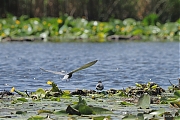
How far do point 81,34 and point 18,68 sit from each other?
9043 mm

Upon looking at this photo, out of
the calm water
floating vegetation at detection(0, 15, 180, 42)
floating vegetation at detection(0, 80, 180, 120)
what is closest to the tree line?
floating vegetation at detection(0, 15, 180, 42)

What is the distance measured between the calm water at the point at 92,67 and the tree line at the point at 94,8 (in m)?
5.98

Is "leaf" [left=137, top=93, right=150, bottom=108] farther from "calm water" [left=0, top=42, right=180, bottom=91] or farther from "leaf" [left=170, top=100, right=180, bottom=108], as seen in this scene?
"calm water" [left=0, top=42, right=180, bottom=91]

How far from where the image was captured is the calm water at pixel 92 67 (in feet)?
25.8

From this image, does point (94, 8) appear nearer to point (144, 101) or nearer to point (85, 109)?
point (144, 101)

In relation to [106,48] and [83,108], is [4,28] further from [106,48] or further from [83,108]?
[83,108]

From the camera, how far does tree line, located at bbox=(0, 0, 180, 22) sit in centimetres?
2169

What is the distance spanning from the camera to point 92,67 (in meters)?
10.0

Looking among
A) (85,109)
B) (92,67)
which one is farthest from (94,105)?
(92,67)

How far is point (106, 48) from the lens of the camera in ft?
48.3

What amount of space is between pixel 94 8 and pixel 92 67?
40.8ft

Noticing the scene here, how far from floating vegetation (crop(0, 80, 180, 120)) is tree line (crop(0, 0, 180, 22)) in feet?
47.3

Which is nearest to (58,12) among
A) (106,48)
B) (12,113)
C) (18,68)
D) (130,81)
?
(106,48)

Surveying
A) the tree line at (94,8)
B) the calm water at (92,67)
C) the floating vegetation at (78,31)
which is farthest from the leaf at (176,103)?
the tree line at (94,8)
